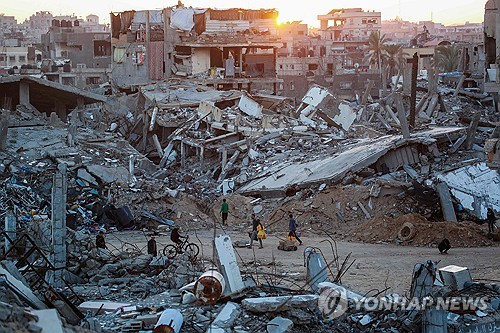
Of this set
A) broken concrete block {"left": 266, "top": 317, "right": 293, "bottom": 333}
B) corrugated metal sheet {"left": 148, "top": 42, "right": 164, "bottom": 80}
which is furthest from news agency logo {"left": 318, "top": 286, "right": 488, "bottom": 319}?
corrugated metal sheet {"left": 148, "top": 42, "right": 164, "bottom": 80}

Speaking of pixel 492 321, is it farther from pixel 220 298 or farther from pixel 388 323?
pixel 220 298

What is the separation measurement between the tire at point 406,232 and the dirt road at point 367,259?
1.20 feet

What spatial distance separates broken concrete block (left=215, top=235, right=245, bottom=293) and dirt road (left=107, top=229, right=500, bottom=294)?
200 centimetres

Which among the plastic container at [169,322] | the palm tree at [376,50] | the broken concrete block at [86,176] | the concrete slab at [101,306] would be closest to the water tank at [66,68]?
the palm tree at [376,50]

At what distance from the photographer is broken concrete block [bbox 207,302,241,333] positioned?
9.62m

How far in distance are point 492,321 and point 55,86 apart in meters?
23.6

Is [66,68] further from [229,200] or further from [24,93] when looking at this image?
[229,200]

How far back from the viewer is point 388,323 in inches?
406

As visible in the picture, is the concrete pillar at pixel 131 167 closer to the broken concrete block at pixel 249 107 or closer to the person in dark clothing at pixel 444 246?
the broken concrete block at pixel 249 107

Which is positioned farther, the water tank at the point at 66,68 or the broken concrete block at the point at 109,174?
the water tank at the point at 66,68

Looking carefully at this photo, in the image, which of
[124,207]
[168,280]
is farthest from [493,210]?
[168,280]

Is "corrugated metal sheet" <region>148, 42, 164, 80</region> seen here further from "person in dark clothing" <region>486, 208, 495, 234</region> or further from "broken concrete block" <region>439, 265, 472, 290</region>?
"broken concrete block" <region>439, 265, 472, 290</region>

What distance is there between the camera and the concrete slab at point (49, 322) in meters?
7.68

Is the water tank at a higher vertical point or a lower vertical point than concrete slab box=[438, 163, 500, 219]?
higher
